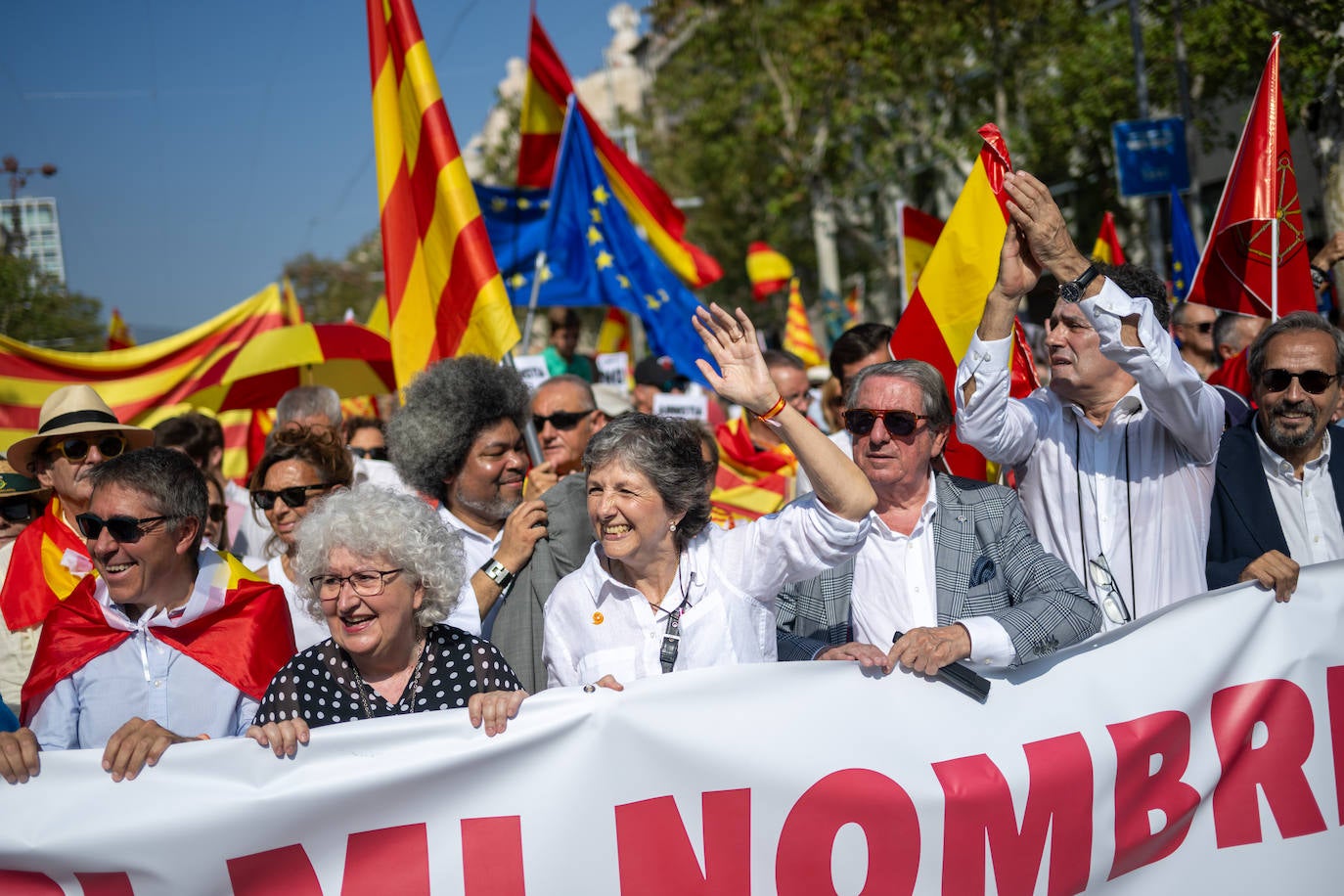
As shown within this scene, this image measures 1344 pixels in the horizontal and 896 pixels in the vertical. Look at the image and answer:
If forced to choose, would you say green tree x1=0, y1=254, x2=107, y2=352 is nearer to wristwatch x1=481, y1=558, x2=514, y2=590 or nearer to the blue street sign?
the blue street sign

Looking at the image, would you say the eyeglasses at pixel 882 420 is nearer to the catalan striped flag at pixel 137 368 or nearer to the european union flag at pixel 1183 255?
the catalan striped flag at pixel 137 368

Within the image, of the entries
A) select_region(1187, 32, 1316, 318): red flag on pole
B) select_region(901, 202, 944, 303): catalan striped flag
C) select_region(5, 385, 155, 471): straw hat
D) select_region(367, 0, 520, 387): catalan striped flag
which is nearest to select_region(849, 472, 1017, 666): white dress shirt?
select_region(367, 0, 520, 387): catalan striped flag

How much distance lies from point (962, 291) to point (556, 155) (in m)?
4.55

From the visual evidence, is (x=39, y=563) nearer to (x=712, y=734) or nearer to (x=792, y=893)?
(x=712, y=734)

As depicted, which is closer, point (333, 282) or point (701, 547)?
point (701, 547)

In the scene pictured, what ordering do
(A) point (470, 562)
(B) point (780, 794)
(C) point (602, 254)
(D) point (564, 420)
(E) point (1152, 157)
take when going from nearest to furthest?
(B) point (780, 794) → (A) point (470, 562) → (D) point (564, 420) → (C) point (602, 254) → (E) point (1152, 157)

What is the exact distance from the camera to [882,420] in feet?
11.7

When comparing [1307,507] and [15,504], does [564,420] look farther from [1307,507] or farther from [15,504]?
[1307,507]

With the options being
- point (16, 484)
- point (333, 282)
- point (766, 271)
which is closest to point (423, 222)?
point (16, 484)

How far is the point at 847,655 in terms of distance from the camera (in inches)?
123

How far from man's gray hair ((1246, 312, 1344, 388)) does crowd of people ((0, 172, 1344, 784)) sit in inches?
0.5

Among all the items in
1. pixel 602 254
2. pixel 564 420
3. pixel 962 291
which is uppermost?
pixel 602 254

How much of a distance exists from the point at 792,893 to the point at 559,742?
655mm

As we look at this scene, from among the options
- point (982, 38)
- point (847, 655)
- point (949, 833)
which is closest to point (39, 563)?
point (847, 655)
